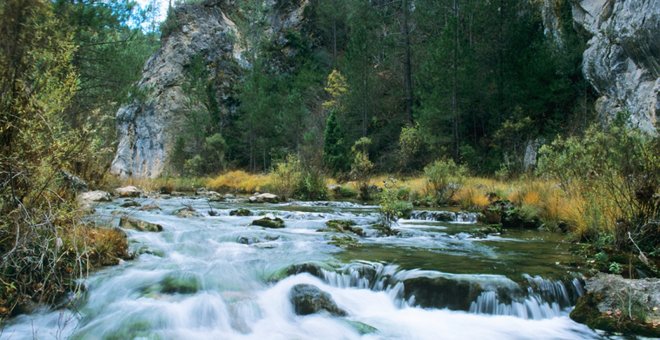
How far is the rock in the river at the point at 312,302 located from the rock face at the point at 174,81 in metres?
31.9

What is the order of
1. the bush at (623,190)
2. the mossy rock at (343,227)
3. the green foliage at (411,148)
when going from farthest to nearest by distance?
the green foliage at (411,148) < the mossy rock at (343,227) < the bush at (623,190)

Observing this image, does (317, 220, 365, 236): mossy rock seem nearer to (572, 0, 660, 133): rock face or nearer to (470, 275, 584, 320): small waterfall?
(470, 275, 584, 320): small waterfall

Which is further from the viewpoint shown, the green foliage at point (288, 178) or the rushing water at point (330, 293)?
the green foliage at point (288, 178)

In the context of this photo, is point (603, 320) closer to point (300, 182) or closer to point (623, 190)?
point (623, 190)

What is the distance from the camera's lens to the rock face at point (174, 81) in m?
37.6

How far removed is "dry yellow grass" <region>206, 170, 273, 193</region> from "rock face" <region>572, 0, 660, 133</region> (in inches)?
521

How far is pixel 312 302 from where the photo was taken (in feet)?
16.7

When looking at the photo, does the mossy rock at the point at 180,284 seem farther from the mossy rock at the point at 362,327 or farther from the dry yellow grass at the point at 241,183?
the dry yellow grass at the point at 241,183

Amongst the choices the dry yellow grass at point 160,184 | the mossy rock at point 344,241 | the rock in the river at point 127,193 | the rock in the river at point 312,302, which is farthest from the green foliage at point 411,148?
the rock in the river at point 312,302

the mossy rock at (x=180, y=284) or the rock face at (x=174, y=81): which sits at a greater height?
the rock face at (x=174, y=81)

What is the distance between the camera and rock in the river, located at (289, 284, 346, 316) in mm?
5035

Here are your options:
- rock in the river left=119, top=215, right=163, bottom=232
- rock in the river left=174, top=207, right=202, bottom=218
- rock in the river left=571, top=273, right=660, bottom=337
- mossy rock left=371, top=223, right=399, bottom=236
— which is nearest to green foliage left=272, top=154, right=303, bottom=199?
rock in the river left=174, top=207, right=202, bottom=218

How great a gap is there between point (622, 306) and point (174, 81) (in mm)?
38709

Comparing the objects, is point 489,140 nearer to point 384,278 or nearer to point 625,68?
point 625,68
